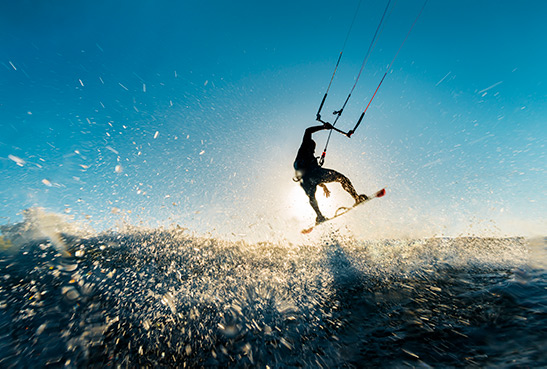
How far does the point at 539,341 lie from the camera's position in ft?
7.75

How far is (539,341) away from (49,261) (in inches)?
432

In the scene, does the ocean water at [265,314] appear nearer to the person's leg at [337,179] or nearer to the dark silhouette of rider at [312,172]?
the person's leg at [337,179]

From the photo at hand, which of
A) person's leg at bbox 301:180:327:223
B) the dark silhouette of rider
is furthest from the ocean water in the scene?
the dark silhouette of rider

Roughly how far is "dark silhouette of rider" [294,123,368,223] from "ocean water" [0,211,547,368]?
3061 millimetres

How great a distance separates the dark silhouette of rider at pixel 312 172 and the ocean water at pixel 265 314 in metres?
3.06

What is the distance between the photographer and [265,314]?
3805 mm

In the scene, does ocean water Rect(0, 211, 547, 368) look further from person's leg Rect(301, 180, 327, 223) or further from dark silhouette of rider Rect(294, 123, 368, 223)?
dark silhouette of rider Rect(294, 123, 368, 223)

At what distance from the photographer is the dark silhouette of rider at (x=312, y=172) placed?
25.6 ft

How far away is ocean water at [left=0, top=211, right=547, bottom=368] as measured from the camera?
8.64 feet

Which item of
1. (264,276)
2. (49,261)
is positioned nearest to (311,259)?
(264,276)

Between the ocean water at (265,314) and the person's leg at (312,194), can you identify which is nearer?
the ocean water at (265,314)

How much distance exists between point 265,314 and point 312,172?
542cm

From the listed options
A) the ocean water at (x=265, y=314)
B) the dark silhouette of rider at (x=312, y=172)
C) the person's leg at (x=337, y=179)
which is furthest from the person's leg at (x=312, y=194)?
the ocean water at (x=265, y=314)

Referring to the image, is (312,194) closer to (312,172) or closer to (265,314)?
(312,172)
